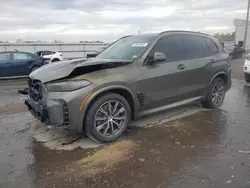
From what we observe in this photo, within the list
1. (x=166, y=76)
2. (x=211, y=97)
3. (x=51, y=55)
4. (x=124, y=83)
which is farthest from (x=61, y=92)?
(x=51, y=55)

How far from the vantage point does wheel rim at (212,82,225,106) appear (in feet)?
19.0

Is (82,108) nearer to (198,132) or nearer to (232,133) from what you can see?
(198,132)

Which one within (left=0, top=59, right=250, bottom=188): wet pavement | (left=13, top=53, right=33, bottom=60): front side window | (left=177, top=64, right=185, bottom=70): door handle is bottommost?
(left=0, top=59, right=250, bottom=188): wet pavement

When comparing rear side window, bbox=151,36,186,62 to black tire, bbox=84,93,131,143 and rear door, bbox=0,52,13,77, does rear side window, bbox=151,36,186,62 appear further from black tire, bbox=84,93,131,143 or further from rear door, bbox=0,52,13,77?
rear door, bbox=0,52,13,77

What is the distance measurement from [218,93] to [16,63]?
9.74 meters

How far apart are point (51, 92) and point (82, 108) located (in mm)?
533

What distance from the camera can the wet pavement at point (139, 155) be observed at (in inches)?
116

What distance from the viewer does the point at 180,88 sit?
4898mm

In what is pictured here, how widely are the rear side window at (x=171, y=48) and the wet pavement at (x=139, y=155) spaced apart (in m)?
1.31

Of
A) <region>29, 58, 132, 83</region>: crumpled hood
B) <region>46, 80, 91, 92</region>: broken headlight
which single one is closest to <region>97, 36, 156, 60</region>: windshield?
<region>29, 58, 132, 83</region>: crumpled hood

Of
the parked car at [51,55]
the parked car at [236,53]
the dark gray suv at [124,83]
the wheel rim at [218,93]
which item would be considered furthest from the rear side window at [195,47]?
the parked car at [236,53]

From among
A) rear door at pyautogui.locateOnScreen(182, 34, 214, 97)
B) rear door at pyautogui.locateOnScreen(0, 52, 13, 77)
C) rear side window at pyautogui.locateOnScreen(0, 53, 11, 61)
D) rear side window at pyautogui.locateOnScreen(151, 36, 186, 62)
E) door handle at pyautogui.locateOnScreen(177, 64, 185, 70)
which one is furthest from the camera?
rear side window at pyautogui.locateOnScreen(0, 53, 11, 61)

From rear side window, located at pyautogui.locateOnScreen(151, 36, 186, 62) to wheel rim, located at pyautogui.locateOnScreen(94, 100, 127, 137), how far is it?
1.30 metres

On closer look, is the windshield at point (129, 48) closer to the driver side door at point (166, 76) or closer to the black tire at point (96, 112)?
the driver side door at point (166, 76)
